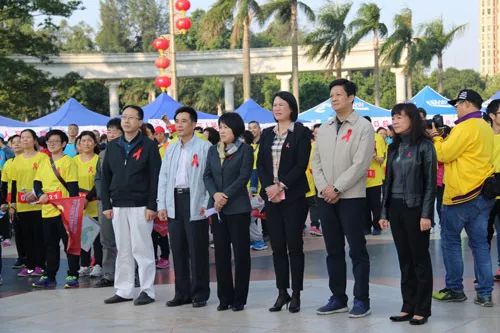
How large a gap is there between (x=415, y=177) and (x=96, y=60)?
46290mm

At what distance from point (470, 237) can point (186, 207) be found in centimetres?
280

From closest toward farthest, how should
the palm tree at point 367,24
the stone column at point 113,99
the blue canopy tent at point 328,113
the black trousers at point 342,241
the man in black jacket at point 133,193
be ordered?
the black trousers at point 342,241 < the man in black jacket at point 133,193 < the blue canopy tent at point 328,113 < the palm tree at point 367,24 < the stone column at point 113,99

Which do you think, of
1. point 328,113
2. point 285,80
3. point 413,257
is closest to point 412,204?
point 413,257

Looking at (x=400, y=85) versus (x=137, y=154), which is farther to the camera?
(x=400, y=85)

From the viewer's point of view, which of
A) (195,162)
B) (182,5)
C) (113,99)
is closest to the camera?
(195,162)

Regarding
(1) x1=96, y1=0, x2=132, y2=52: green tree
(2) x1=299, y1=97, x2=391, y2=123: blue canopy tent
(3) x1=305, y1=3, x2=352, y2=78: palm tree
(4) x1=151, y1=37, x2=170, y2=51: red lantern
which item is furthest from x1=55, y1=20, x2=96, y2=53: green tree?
(2) x1=299, y1=97, x2=391, y2=123: blue canopy tent

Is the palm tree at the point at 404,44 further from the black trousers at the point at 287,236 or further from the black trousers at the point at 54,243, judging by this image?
the black trousers at the point at 287,236

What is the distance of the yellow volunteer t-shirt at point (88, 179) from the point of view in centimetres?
1078

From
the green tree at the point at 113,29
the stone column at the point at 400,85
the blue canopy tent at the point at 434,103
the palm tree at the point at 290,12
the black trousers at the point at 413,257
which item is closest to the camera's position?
the black trousers at the point at 413,257

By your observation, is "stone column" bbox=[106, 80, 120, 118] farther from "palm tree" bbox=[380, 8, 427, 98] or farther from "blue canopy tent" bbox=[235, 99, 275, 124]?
"blue canopy tent" bbox=[235, 99, 275, 124]

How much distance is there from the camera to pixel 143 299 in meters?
8.76

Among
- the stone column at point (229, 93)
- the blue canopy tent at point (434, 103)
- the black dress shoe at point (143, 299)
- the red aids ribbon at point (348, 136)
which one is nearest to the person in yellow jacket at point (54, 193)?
the black dress shoe at point (143, 299)

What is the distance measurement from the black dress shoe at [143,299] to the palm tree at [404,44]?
3940cm

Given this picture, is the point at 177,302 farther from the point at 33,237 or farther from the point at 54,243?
the point at 33,237
